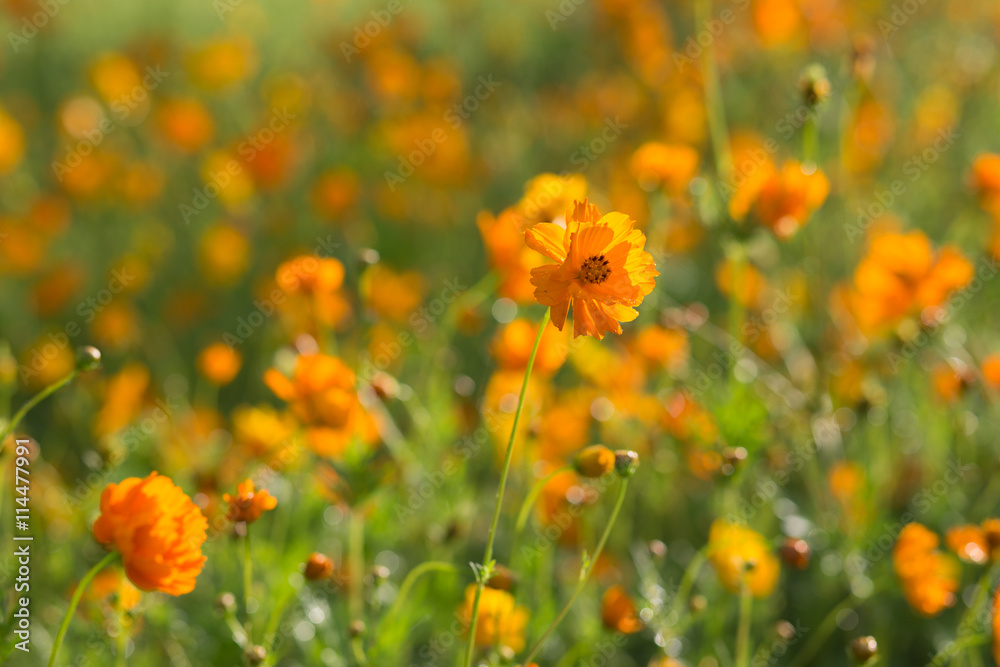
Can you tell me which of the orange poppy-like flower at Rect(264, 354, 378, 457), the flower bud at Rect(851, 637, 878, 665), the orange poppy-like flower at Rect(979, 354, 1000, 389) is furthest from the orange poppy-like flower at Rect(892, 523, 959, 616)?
the orange poppy-like flower at Rect(264, 354, 378, 457)

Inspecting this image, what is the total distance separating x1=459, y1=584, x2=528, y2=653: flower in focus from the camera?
153cm

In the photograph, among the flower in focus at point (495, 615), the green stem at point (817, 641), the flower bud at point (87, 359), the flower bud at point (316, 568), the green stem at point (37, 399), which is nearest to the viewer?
the green stem at point (37, 399)

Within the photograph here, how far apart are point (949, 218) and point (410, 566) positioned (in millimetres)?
2618

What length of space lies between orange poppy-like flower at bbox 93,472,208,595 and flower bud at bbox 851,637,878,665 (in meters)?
0.95

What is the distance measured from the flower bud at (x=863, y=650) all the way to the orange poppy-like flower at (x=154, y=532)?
0.95 m

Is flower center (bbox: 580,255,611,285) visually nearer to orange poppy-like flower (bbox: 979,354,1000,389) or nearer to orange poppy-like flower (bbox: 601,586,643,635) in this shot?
orange poppy-like flower (bbox: 601,586,643,635)

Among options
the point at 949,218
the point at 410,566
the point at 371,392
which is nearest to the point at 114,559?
the point at 371,392

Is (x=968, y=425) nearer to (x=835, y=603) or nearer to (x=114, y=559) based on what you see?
(x=835, y=603)

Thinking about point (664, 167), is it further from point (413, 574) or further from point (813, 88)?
point (413, 574)

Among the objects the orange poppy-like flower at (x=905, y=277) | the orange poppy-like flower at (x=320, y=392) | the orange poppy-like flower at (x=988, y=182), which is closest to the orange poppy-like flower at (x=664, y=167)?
the orange poppy-like flower at (x=905, y=277)

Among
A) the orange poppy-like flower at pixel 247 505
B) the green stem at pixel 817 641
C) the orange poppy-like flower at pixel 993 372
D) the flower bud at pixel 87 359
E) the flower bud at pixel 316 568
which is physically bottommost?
the green stem at pixel 817 641

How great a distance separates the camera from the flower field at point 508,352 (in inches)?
61.7

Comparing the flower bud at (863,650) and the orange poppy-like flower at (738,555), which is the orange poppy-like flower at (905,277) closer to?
the orange poppy-like flower at (738,555)

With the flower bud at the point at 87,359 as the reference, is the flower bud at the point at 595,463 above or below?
below
